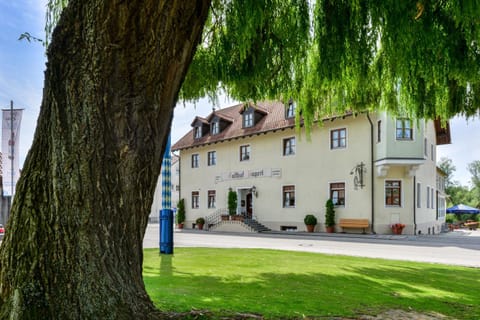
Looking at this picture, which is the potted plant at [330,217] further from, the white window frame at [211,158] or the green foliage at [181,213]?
the green foliage at [181,213]

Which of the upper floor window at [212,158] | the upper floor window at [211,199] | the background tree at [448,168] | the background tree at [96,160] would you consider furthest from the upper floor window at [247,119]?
the background tree at [448,168]

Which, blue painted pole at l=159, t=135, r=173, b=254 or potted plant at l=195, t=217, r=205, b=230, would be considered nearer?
blue painted pole at l=159, t=135, r=173, b=254

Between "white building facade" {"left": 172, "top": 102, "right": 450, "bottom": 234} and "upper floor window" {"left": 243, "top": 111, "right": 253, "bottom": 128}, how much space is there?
3.3 inches

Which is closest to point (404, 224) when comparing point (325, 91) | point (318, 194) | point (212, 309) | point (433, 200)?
point (318, 194)

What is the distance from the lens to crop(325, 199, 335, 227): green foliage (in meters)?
25.8

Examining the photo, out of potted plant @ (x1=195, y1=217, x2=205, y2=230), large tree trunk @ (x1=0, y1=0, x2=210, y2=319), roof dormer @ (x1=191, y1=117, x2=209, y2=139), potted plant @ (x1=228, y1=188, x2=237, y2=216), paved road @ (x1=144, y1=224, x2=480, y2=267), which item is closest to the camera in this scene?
large tree trunk @ (x1=0, y1=0, x2=210, y2=319)

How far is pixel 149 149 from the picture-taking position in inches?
127

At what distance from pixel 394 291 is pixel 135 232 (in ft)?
15.3

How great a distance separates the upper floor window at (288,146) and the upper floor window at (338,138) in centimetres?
309

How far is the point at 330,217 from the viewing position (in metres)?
25.9

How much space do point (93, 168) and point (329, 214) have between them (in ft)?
79.5

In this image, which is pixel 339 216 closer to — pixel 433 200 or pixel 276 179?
pixel 276 179

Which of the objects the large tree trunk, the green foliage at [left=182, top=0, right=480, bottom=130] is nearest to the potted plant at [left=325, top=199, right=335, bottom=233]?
the green foliage at [left=182, top=0, right=480, bottom=130]

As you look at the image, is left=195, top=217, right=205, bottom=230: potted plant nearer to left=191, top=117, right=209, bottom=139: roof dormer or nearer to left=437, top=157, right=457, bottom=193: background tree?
left=191, top=117, right=209, bottom=139: roof dormer
